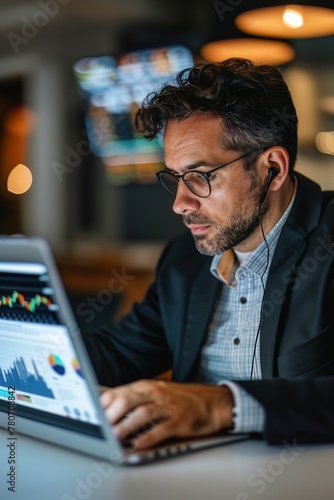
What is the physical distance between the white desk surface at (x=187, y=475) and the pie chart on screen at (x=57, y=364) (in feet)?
0.49

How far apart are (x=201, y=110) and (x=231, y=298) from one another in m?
0.49

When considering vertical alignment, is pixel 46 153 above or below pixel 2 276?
below

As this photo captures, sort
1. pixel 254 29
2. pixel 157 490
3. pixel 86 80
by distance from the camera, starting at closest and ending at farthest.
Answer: pixel 157 490 < pixel 254 29 < pixel 86 80

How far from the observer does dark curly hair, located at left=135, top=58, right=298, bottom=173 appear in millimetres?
1942

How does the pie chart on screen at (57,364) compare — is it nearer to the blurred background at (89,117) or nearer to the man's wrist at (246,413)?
the man's wrist at (246,413)

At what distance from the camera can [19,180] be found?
8766mm

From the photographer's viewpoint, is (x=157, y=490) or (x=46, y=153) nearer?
(x=157, y=490)

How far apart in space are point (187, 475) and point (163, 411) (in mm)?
137

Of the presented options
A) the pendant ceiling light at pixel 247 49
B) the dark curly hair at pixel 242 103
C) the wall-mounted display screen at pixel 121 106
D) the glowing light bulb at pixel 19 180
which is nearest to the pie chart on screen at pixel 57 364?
the dark curly hair at pixel 242 103

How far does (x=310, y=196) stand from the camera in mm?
1939

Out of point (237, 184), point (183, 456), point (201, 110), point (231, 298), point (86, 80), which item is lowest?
point (86, 80)

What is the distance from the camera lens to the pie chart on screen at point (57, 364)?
1.18m

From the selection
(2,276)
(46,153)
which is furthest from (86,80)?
(2,276)

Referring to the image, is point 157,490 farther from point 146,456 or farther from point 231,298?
point 231,298
